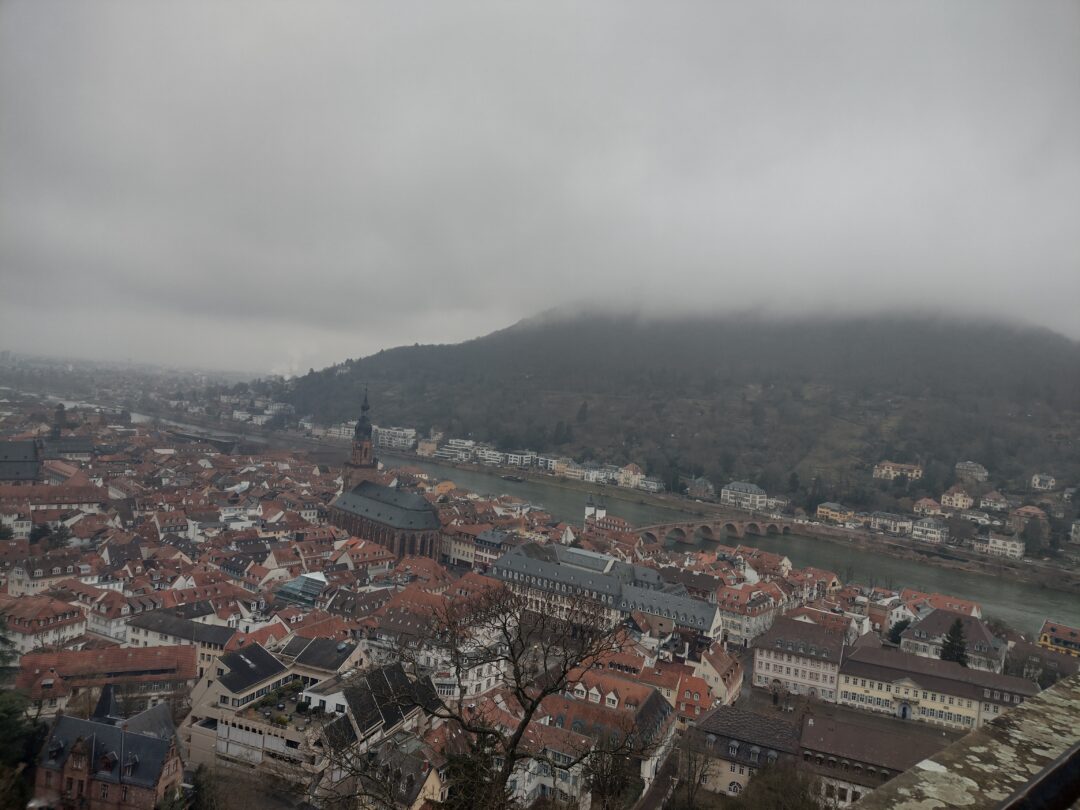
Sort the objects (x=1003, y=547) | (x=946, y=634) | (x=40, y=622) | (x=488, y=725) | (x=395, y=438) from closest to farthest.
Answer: (x=488, y=725) < (x=40, y=622) < (x=946, y=634) < (x=1003, y=547) < (x=395, y=438)

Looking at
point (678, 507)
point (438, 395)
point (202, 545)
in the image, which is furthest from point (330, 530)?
point (438, 395)

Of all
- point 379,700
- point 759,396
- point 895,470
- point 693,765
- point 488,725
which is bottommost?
point 693,765

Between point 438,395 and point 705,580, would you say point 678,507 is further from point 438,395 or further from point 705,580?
point 438,395

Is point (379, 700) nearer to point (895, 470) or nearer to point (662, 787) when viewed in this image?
point (662, 787)

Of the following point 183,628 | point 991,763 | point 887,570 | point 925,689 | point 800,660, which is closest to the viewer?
point 991,763

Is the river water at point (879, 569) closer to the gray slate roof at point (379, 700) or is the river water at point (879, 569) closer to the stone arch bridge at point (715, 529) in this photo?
the stone arch bridge at point (715, 529)

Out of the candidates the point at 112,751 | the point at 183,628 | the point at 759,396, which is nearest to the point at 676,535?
the point at 183,628

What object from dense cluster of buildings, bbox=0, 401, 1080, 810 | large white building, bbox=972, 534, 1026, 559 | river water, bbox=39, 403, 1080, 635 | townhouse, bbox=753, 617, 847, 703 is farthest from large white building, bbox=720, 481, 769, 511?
townhouse, bbox=753, 617, 847, 703

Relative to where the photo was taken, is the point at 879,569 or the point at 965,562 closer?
the point at 879,569
